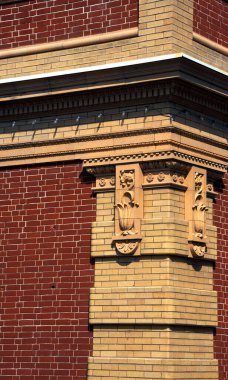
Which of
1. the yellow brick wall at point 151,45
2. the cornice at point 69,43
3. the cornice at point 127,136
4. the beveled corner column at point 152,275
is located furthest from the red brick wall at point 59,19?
the beveled corner column at point 152,275

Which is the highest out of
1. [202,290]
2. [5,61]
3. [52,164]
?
[5,61]

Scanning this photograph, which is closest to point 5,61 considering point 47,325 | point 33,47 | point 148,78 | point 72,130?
point 33,47

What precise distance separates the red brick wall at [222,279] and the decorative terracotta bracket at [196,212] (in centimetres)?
88

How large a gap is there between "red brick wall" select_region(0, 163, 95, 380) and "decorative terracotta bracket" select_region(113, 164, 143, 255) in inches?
32.8

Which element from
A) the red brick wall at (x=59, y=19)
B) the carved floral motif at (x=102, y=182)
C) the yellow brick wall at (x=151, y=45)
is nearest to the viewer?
the yellow brick wall at (x=151, y=45)

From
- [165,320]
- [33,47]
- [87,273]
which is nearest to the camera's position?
[165,320]

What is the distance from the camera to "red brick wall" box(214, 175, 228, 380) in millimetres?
22141

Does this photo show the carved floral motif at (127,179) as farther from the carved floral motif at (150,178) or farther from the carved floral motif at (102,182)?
the carved floral motif at (102,182)

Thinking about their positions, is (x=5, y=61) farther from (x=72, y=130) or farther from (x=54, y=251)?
(x=54, y=251)

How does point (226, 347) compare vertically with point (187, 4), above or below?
below

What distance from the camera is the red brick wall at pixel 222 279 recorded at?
22141 mm

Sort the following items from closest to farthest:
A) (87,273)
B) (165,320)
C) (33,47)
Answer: (165,320), (87,273), (33,47)

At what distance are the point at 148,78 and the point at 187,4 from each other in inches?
77.2

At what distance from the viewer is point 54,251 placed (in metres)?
22.5
